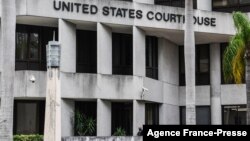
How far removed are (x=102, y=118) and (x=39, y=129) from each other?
3.60m

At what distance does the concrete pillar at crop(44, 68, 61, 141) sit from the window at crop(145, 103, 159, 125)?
16.1 metres

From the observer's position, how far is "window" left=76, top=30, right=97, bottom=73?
3059cm

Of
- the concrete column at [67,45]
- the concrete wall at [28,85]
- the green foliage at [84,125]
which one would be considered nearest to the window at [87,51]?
the concrete column at [67,45]

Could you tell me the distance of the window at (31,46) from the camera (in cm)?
2905

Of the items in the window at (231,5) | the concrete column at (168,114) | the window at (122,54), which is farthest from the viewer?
the window at (231,5)

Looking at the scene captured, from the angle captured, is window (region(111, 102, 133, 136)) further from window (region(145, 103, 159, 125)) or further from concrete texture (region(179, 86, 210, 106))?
concrete texture (region(179, 86, 210, 106))

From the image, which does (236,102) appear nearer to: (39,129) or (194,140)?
(39,129)

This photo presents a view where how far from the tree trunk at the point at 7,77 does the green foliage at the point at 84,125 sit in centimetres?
849

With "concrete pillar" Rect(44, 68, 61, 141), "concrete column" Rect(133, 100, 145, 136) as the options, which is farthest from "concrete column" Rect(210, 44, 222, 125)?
"concrete pillar" Rect(44, 68, 61, 141)

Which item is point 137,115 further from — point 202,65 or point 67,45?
point 202,65

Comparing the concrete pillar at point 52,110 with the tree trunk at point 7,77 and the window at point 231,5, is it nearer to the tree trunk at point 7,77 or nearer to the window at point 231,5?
the tree trunk at point 7,77

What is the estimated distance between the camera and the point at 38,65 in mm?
29422

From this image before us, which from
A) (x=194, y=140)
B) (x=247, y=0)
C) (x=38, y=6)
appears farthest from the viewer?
(x=247, y=0)

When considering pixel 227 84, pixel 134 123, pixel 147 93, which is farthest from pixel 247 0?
pixel 134 123
